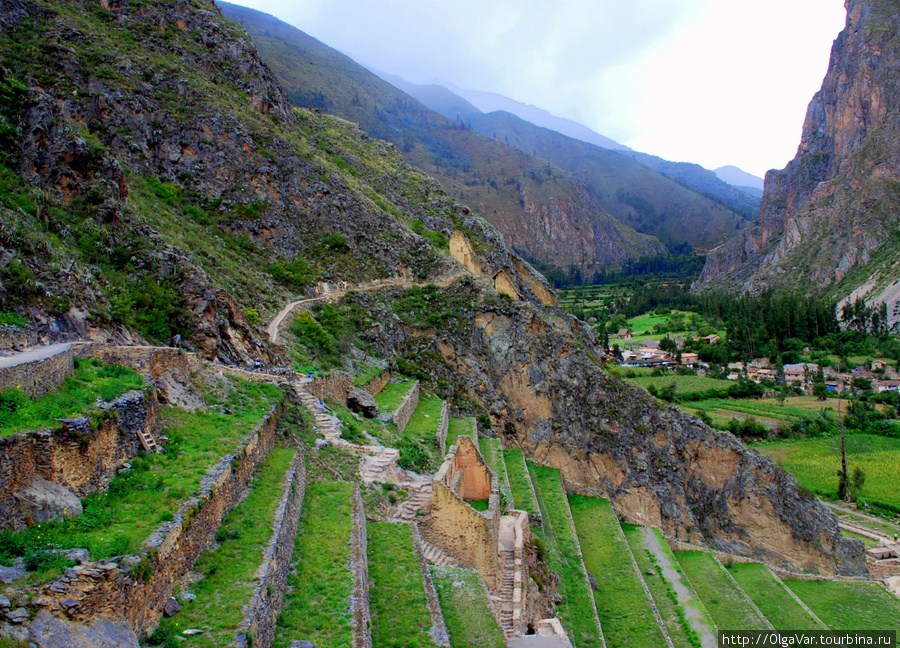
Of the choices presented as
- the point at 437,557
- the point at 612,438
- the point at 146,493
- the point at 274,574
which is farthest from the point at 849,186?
the point at 146,493

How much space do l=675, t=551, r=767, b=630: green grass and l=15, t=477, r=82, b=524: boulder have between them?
23.8 metres

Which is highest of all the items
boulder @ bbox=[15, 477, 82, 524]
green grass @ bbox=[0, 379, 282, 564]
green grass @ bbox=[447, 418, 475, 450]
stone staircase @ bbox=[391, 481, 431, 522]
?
boulder @ bbox=[15, 477, 82, 524]

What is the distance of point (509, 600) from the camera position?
1650 centimetres

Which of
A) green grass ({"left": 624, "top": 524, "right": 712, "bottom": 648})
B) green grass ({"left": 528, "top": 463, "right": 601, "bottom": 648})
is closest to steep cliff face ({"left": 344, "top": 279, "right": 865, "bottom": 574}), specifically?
green grass ({"left": 528, "top": 463, "right": 601, "bottom": 648})

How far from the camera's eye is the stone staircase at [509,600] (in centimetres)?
1553

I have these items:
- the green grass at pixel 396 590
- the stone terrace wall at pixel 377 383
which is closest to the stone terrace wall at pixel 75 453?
the green grass at pixel 396 590

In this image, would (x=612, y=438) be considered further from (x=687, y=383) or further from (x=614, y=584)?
(x=687, y=383)

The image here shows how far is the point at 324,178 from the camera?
148 ft

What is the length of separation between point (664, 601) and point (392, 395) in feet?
49.9

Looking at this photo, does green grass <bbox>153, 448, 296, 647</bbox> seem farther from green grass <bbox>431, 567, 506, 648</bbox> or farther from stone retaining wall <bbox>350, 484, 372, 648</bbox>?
green grass <bbox>431, 567, 506, 648</bbox>

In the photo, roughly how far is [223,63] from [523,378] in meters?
36.1

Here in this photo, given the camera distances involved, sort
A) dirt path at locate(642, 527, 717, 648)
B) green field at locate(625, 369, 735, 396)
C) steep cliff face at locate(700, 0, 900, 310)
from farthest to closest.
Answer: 1. steep cliff face at locate(700, 0, 900, 310)
2. green field at locate(625, 369, 735, 396)
3. dirt path at locate(642, 527, 717, 648)

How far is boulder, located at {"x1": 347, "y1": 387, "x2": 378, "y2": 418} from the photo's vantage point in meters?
24.6

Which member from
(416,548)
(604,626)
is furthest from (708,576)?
(416,548)
